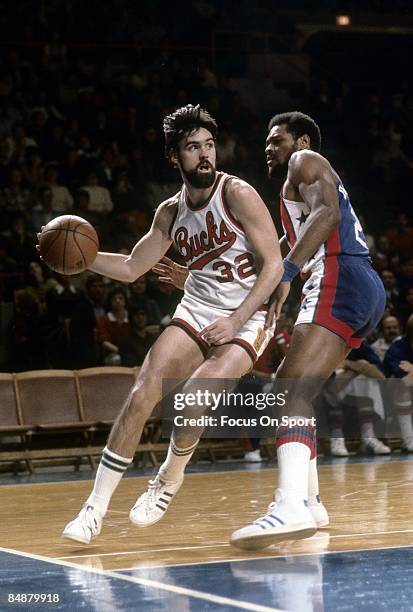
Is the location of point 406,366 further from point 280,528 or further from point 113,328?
point 280,528

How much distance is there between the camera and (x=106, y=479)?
537 cm

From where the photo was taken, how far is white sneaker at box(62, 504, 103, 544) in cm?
519

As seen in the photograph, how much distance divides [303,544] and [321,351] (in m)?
0.92

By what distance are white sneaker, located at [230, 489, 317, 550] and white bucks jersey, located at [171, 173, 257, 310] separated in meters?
1.17

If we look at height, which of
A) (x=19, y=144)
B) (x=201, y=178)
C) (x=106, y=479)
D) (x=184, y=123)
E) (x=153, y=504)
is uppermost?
(x=19, y=144)

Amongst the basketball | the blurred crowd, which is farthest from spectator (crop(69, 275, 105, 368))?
the basketball

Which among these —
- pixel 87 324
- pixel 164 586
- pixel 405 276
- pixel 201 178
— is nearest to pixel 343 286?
pixel 201 178

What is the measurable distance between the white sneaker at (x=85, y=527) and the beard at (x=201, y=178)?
1.70 metres

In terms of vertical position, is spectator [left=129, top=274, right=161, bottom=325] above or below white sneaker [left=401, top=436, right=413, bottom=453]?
above

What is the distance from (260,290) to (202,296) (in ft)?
1.33

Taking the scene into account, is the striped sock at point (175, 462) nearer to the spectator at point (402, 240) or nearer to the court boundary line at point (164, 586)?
the court boundary line at point (164, 586)

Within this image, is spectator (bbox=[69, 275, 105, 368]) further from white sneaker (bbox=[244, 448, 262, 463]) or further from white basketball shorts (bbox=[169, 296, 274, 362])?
white basketball shorts (bbox=[169, 296, 274, 362])

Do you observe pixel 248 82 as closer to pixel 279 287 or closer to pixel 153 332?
pixel 153 332

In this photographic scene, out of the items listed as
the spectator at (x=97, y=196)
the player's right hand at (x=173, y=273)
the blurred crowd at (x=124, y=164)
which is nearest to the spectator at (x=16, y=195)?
the blurred crowd at (x=124, y=164)
